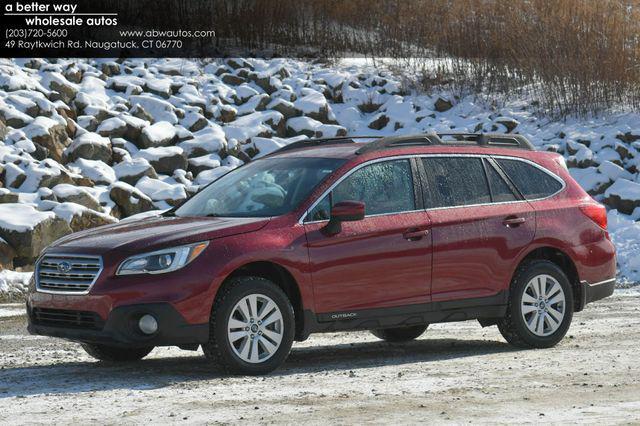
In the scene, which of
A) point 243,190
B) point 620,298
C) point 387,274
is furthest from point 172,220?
point 620,298

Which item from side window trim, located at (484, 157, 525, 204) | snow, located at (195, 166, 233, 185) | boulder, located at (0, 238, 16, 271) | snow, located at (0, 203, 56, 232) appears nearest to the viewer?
side window trim, located at (484, 157, 525, 204)

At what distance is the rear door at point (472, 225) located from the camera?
33.7ft

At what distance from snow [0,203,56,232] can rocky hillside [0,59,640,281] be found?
0.07 ft

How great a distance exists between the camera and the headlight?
8992 millimetres

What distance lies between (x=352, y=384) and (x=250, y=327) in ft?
2.78

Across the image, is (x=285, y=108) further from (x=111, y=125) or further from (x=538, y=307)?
(x=538, y=307)

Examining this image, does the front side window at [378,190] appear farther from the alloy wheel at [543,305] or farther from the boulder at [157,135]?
the boulder at [157,135]

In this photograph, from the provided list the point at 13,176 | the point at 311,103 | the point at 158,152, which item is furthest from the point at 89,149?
the point at 311,103

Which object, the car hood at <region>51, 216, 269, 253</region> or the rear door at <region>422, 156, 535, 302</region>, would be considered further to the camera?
the rear door at <region>422, 156, 535, 302</region>

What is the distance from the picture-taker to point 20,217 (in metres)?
16.8

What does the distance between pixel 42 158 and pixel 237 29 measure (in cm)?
713

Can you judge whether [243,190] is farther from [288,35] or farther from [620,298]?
[288,35]

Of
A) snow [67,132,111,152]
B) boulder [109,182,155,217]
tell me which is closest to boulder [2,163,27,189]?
boulder [109,182,155,217]

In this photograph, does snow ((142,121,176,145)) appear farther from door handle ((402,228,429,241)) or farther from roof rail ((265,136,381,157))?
door handle ((402,228,429,241))
